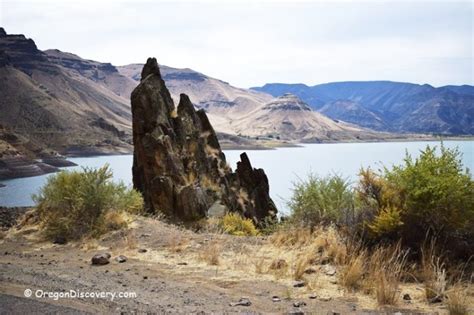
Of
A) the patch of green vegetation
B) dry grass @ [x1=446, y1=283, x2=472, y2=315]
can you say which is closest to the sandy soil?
dry grass @ [x1=446, y1=283, x2=472, y2=315]

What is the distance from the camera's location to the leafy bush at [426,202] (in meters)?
8.87

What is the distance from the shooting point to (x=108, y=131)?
166 m

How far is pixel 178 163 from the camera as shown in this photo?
63.9ft

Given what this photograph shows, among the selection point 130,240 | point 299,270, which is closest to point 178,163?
point 130,240

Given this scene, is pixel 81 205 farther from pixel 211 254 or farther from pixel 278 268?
pixel 278 268

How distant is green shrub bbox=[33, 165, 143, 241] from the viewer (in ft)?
42.9

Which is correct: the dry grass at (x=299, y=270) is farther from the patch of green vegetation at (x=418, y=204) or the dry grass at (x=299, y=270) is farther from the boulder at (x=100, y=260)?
the boulder at (x=100, y=260)

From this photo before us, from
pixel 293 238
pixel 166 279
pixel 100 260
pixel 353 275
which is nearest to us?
pixel 353 275

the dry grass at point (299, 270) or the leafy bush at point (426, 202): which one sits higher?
the leafy bush at point (426, 202)

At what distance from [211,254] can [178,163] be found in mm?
9823

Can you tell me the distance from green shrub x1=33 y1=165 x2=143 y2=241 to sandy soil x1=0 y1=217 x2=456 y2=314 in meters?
0.56

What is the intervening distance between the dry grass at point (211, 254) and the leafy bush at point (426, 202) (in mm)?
3168

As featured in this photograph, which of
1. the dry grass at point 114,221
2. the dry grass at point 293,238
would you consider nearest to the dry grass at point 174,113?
the dry grass at point 114,221

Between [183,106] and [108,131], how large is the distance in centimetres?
14808
